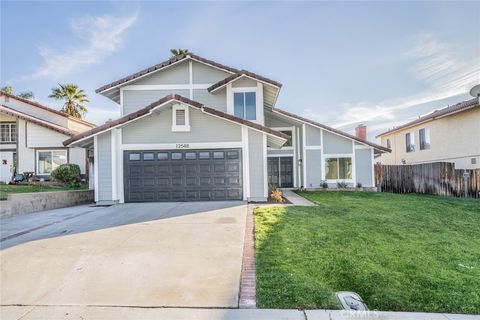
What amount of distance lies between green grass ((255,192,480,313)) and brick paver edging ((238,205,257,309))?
10 cm

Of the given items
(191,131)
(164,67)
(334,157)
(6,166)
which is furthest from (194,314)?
(6,166)

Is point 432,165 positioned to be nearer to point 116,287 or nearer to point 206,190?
point 206,190

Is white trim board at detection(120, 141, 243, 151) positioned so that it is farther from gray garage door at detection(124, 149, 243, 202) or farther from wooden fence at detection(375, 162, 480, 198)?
wooden fence at detection(375, 162, 480, 198)

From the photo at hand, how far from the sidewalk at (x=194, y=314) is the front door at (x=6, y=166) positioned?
2167 cm

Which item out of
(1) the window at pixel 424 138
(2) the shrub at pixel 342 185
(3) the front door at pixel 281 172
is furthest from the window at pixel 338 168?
(1) the window at pixel 424 138

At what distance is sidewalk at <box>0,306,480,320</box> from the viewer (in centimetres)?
342

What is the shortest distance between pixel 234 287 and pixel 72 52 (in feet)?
58.4

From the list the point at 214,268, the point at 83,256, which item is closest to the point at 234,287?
the point at 214,268

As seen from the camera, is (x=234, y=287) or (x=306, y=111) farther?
(x=306, y=111)

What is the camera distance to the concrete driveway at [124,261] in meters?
4.04

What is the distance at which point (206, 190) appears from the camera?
1323 cm

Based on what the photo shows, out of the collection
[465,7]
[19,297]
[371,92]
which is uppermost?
[465,7]

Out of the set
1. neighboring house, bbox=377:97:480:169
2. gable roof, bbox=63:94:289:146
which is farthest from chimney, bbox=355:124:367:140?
gable roof, bbox=63:94:289:146

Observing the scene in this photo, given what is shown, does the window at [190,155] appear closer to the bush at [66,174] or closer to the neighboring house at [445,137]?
the bush at [66,174]
